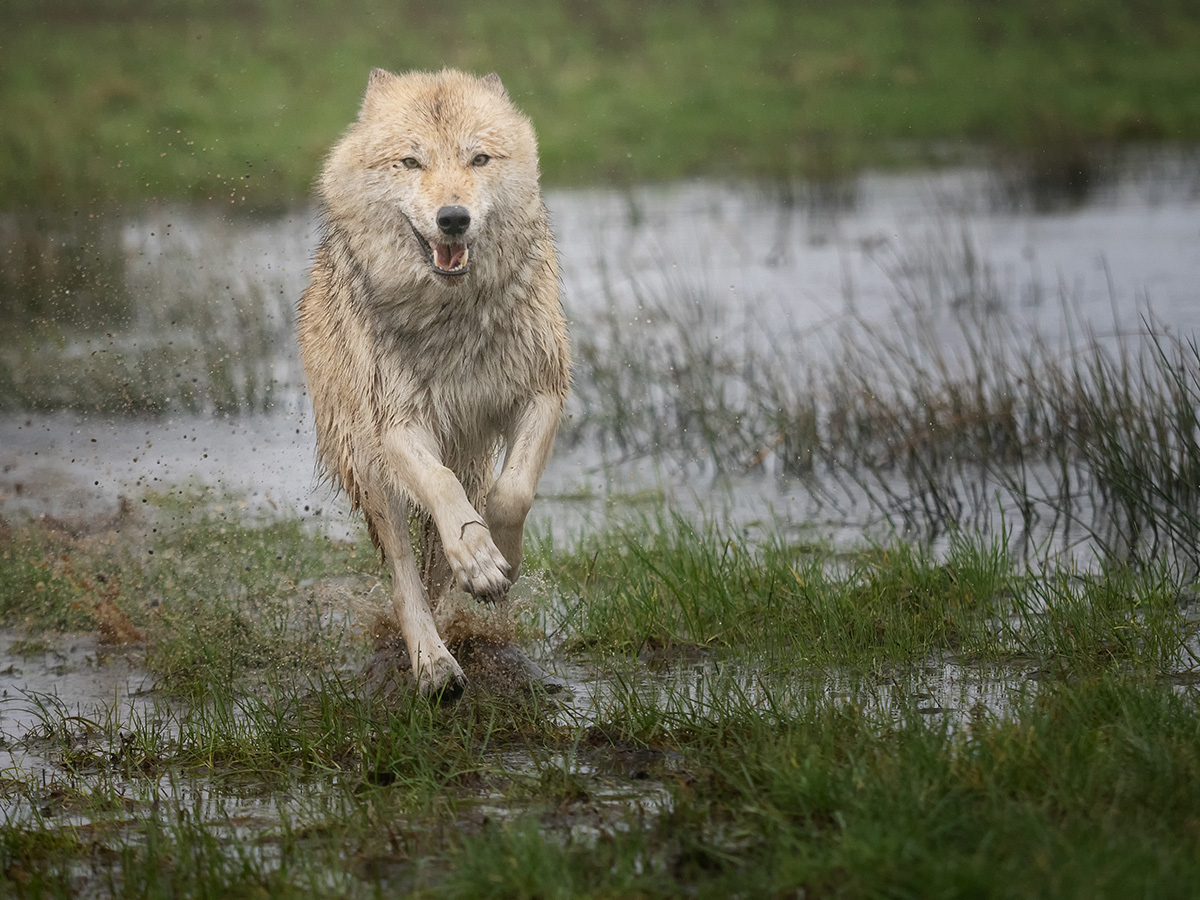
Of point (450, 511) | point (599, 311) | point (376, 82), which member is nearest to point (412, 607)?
point (450, 511)

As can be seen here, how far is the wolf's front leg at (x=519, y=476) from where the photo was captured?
4.75m

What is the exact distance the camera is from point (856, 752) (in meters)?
3.70

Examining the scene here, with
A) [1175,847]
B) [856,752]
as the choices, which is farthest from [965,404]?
[1175,847]

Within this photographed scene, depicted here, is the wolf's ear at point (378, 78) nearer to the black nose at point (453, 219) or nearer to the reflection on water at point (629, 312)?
the black nose at point (453, 219)

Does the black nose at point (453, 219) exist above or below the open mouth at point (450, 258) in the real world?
above

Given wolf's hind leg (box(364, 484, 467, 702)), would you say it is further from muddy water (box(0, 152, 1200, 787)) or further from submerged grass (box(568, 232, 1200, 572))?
submerged grass (box(568, 232, 1200, 572))

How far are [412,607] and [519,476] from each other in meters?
0.68

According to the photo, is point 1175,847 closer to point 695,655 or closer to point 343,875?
point 343,875

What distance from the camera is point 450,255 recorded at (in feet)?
15.0

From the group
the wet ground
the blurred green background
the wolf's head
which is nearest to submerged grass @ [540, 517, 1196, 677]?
the wet ground

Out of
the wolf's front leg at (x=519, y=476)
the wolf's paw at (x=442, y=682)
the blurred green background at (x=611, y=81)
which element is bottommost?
the wolf's paw at (x=442, y=682)

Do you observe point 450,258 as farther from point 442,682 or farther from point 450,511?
point 442,682

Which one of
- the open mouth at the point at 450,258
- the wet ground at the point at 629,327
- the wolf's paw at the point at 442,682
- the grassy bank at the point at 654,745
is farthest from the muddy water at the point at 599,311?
the open mouth at the point at 450,258

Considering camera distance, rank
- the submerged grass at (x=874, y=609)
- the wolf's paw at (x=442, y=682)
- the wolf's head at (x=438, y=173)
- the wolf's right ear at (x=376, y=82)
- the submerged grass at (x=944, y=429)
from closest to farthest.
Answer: the wolf's head at (x=438, y=173)
the wolf's paw at (x=442, y=682)
the submerged grass at (x=874, y=609)
the wolf's right ear at (x=376, y=82)
the submerged grass at (x=944, y=429)
